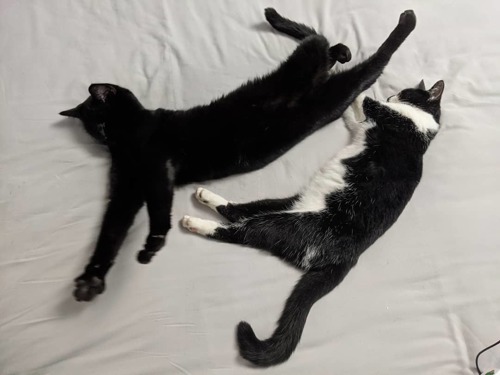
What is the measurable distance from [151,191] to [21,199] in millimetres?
339

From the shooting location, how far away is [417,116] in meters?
1.44

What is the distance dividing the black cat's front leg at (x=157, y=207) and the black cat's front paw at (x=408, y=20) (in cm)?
89

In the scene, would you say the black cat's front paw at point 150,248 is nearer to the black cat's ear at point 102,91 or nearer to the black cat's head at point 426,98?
the black cat's ear at point 102,91

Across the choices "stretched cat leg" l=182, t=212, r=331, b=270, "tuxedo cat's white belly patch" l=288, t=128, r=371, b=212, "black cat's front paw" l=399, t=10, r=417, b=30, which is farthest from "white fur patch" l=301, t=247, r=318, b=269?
"black cat's front paw" l=399, t=10, r=417, b=30

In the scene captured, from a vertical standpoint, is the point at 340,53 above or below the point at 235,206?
above

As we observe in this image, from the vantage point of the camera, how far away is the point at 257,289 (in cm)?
122

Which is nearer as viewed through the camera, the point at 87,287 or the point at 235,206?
the point at 87,287

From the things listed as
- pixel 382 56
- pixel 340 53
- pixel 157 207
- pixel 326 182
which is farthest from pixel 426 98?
pixel 157 207

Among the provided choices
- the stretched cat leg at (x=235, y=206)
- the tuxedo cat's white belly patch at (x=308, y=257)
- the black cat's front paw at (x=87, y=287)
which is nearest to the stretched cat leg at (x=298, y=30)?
the stretched cat leg at (x=235, y=206)

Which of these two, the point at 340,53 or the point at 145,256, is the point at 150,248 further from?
the point at 340,53

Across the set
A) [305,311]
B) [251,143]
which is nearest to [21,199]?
[251,143]

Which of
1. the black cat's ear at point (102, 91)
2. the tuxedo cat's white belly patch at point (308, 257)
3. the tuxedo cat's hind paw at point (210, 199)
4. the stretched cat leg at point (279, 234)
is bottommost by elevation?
the tuxedo cat's white belly patch at point (308, 257)

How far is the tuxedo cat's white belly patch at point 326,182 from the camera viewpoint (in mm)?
1337

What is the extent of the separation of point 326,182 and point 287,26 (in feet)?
1.81
